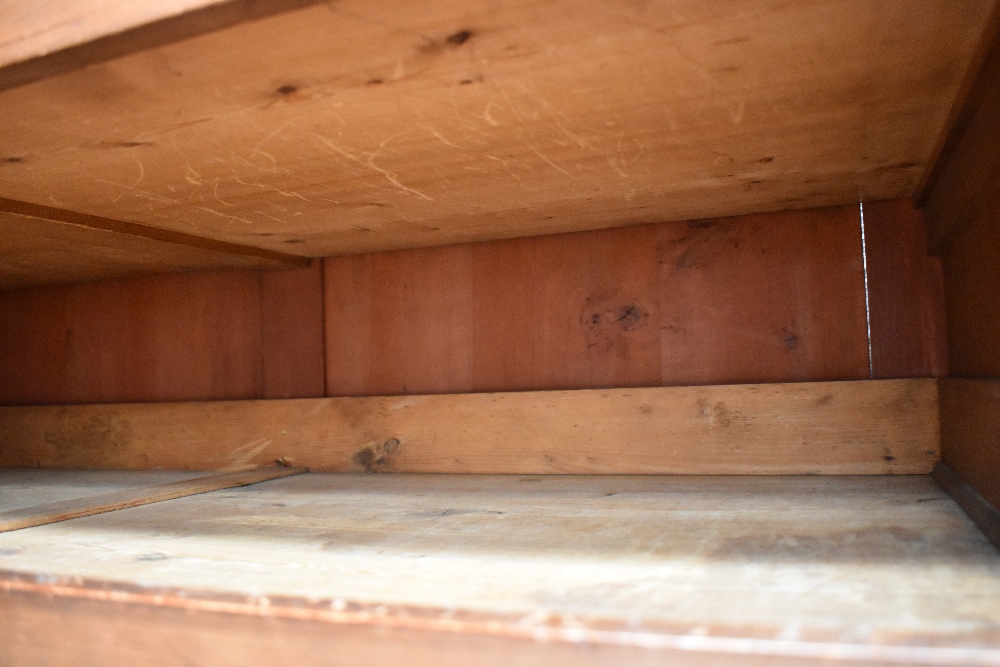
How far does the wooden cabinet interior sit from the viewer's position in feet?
1.71

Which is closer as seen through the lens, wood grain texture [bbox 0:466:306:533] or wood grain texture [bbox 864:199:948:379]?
wood grain texture [bbox 0:466:306:533]

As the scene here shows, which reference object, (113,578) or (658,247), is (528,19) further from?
(658,247)

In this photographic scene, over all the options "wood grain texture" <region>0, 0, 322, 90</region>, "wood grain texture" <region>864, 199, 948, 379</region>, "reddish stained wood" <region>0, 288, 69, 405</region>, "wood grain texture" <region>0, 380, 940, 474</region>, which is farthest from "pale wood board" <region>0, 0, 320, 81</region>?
"reddish stained wood" <region>0, 288, 69, 405</region>

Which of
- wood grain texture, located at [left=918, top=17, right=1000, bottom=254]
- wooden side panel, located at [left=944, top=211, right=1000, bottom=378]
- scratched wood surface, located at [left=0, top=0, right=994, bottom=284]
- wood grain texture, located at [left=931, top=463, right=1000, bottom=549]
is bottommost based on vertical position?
wood grain texture, located at [left=931, top=463, right=1000, bottom=549]

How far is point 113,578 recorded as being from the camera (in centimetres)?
57

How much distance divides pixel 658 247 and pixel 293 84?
2.43 feet

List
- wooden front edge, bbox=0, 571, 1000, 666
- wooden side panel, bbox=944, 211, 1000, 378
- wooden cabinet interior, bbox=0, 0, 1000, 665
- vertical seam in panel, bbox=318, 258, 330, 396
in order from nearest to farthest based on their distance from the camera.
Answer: wooden front edge, bbox=0, 571, 1000, 666 < wooden cabinet interior, bbox=0, 0, 1000, 665 < wooden side panel, bbox=944, 211, 1000, 378 < vertical seam in panel, bbox=318, 258, 330, 396

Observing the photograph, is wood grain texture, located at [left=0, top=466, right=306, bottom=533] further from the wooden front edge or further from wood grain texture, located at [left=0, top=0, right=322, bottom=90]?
wood grain texture, located at [left=0, top=0, right=322, bottom=90]

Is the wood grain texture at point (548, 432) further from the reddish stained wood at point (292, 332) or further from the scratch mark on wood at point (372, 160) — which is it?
the scratch mark on wood at point (372, 160)

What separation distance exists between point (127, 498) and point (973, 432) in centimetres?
105

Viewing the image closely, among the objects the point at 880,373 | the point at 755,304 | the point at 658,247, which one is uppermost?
the point at 658,247

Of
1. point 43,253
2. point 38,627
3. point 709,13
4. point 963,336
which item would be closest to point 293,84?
point 709,13

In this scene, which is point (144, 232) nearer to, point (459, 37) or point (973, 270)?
point (459, 37)

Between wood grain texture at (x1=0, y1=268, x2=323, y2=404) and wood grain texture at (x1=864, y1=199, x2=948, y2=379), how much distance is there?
0.99 metres
